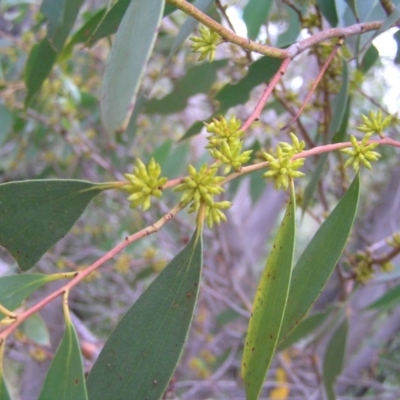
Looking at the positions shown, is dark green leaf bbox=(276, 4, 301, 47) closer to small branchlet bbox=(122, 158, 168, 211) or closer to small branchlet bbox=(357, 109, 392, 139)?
small branchlet bbox=(357, 109, 392, 139)

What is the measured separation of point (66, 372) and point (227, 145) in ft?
0.94

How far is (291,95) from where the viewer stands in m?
1.07

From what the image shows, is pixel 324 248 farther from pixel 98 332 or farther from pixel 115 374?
pixel 98 332

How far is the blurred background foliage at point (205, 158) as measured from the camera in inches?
35.5

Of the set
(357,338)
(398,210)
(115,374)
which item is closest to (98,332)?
(357,338)

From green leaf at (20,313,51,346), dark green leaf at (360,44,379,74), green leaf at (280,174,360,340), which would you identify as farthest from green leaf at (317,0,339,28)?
green leaf at (20,313,51,346)

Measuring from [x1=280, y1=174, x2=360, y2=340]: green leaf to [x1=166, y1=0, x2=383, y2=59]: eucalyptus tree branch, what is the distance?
0.54ft

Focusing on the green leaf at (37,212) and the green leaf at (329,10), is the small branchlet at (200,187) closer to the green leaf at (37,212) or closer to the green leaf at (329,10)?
the green leaf at (37,212)

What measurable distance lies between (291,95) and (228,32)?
612mm

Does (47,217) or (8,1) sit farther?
(8,1)

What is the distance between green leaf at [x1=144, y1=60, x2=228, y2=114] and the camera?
1092 mm

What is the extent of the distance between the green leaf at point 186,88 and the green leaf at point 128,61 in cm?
61

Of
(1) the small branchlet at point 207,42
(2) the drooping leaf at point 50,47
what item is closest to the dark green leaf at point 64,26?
(2) the drooping leaf at point 50,47

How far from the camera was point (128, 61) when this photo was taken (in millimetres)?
435
